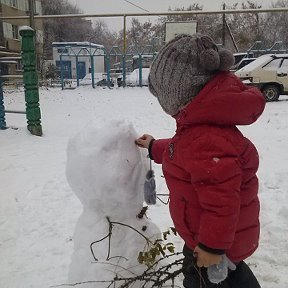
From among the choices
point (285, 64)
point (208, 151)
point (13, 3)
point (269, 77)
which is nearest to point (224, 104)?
point (208, 151)

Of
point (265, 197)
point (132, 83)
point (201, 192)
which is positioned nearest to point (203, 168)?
point (201, 192)

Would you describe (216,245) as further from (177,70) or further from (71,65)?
(71,65)

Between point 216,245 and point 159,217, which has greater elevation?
point 216,245

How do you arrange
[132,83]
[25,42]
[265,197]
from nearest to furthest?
[265,197] < [25,42] < [132,83]

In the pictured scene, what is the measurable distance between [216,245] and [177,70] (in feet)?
1.99

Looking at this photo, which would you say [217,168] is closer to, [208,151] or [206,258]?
[208,151]

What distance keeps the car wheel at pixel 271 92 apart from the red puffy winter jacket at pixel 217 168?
8756 millimetres

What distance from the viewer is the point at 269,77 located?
956 cm

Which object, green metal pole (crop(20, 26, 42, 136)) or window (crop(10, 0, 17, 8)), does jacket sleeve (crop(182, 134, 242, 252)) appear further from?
window (crop(10, 0, 17, 8))

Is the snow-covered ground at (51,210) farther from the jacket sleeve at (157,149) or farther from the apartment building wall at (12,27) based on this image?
the apartment building wall at (12,27)

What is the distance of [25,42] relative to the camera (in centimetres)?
521

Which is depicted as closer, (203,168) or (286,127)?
(203,168)

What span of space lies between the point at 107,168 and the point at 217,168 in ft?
1.65

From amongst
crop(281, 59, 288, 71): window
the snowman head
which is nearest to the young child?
the snowman head
